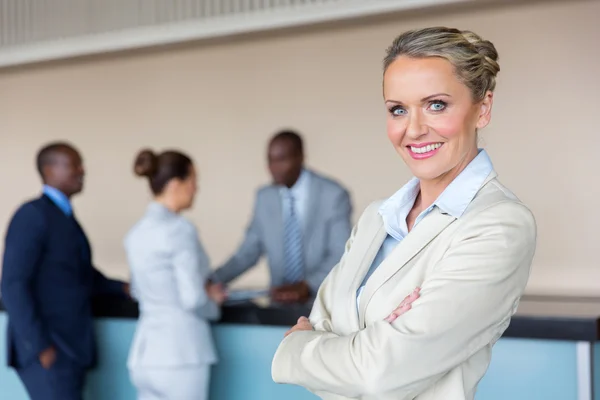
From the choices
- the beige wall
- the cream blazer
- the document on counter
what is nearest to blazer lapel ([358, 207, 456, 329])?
the cream blazer

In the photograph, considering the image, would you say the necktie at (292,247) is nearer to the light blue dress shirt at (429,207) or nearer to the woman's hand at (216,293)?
the woman's hand at (216,293)

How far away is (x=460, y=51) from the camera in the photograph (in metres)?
1.45

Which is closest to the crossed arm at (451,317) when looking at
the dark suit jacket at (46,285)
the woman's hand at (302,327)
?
the woman's hand at (302,327)

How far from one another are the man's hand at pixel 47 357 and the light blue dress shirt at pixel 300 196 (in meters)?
1.39

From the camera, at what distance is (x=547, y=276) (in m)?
5.15

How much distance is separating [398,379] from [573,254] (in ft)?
13.1

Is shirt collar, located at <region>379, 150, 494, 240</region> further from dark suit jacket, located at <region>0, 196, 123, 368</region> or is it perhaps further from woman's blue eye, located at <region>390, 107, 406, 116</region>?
dark suit jacket, located at <region>0, 196, 123, 368</region>

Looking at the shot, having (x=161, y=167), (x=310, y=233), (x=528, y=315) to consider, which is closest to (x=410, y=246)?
(x=528, y=315)

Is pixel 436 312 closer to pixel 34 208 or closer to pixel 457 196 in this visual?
pixel 457 196

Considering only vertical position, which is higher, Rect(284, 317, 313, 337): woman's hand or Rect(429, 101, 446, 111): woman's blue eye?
Rect(429, 101, 446, 111): woman's blue eye

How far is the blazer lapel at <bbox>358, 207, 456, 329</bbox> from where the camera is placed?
1495 millimetres

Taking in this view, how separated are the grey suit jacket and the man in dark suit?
0.77 metres

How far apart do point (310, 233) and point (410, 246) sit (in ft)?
A: 8.91

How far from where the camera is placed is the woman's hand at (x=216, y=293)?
140 inches
